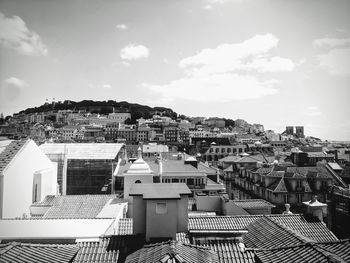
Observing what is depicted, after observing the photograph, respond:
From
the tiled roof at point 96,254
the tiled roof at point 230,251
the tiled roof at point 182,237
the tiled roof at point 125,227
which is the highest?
the tiled roof at point 182,237

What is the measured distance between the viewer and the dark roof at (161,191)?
9.20m

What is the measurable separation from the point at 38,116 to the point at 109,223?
548ft

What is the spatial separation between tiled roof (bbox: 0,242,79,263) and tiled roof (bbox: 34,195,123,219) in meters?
10.5

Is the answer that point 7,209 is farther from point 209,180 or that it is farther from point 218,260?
point 209,180

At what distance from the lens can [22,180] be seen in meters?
17.4

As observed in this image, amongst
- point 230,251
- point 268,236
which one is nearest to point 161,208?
point 230,251

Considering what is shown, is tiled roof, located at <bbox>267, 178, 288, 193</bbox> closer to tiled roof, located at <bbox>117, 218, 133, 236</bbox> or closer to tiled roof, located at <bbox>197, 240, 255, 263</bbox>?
tiled roof, located at <bbox>117, 218, 133, 236</bbox>

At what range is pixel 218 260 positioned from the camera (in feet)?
25.8

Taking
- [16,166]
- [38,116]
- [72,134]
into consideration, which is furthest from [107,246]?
[38,116]

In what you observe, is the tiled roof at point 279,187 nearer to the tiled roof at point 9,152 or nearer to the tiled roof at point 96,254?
the tiled roof at point 9,152

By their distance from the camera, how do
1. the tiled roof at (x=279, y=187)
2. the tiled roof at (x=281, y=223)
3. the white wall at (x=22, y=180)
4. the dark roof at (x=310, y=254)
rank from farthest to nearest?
1. the tiled roof at (x=279, y=187)
2. the white wall at (x=22, y=180)
3. the tiled roof at (x=281, y=223)
4. the dark roof at (x=310, y=254)

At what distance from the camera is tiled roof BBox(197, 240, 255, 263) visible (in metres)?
8.12

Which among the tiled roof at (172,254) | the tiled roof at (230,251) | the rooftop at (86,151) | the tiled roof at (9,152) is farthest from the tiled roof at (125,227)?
the rooftop at (86,151)

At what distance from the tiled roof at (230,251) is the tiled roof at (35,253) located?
3.96 meters
